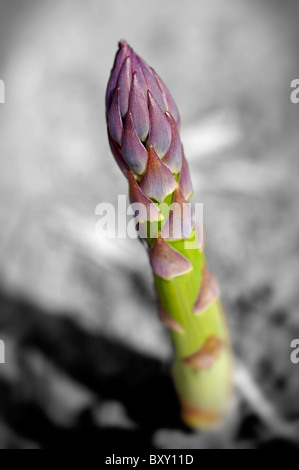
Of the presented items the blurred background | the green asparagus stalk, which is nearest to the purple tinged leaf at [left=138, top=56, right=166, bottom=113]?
the green asparagus stalk

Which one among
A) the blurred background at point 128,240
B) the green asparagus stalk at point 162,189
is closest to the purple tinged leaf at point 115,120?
the green asparagus stalk at point 162,189

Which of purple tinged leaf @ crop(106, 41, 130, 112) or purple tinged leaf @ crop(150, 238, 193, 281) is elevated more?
purple tinged leaf @ crop(106, 41, 130, 112)

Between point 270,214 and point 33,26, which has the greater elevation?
point 33,26

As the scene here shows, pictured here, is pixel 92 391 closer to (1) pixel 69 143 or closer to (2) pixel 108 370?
(2) pixel 108 370

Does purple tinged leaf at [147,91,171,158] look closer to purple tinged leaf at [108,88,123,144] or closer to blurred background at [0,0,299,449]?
purple tinged leaf at [108,88,123,144]

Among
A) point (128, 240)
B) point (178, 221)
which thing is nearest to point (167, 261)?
point (178, 221)

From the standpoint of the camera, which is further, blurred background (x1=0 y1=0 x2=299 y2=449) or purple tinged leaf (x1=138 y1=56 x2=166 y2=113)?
blurred background (x1=0 y1=0 x2=299 y2=449)

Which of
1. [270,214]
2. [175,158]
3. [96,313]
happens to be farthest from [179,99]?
A: [175,158]
